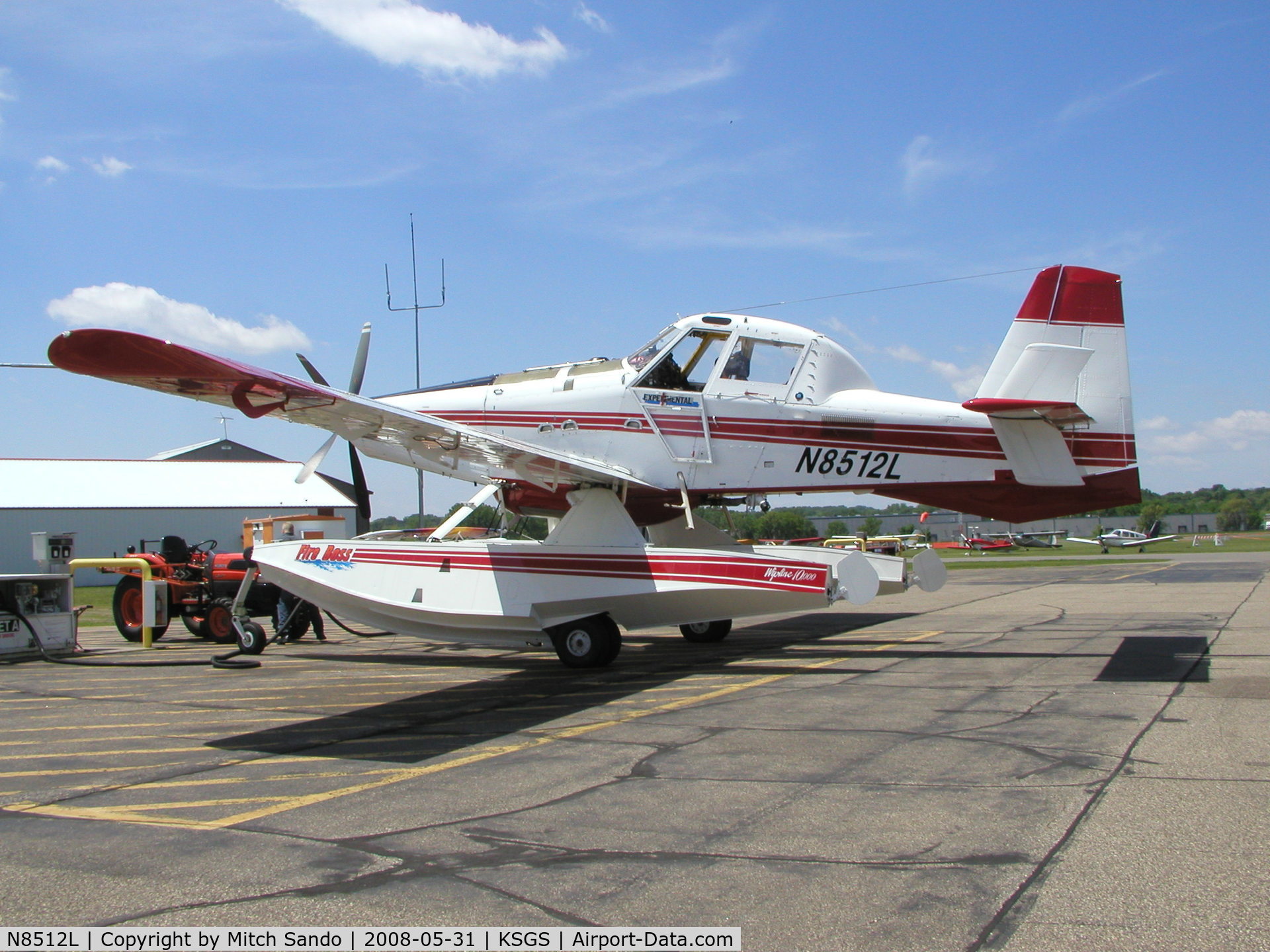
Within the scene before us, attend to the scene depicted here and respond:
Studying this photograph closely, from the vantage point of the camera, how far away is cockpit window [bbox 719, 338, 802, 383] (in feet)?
40.1

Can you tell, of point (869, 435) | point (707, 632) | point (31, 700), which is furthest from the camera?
point (707, 632)

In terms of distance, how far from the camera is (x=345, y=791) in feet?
19.9

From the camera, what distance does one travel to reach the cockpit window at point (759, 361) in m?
12.2

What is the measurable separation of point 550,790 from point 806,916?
242cm

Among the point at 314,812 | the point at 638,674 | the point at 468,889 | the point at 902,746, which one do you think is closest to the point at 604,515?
the point at 638,674

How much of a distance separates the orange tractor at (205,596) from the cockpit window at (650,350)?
290 inches

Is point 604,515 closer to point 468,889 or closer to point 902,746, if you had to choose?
point 902,746

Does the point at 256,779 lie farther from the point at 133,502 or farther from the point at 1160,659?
the point at 133,502

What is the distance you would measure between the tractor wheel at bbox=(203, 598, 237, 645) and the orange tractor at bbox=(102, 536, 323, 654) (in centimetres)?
1

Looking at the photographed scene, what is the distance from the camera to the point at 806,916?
3.86 m

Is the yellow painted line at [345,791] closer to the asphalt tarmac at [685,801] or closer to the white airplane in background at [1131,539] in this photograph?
the asphalt tarmac at [685,801]

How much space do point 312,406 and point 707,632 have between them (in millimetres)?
6941

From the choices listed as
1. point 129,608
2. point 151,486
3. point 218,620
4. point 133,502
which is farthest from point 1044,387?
point 151,486

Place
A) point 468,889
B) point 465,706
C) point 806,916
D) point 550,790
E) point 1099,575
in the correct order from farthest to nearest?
1. point 1099,575
2. point 465,706
3. point 550,790
4. point 468,889
5. point 806,916
